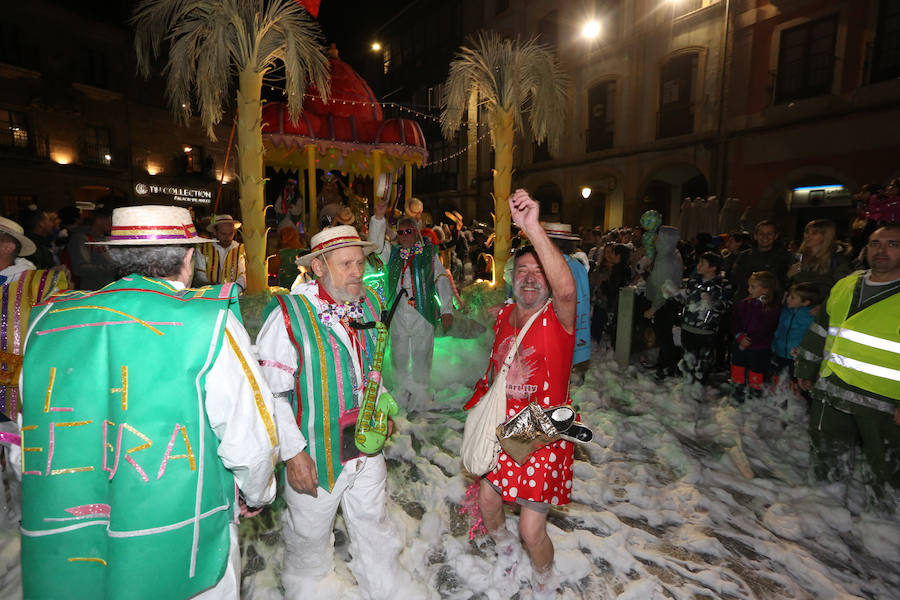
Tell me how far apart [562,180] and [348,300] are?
1993cm

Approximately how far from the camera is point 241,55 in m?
6.89

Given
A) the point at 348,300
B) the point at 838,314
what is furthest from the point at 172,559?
the point at 838,314

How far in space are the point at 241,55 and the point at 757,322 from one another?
796 centimetres

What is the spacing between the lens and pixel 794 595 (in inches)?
114

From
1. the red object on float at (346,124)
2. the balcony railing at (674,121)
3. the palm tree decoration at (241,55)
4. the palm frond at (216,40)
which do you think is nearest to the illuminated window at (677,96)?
the balcony railing at (674,121)

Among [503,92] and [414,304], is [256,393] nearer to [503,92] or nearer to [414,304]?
[414,304]

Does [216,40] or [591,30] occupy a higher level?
[591,30]

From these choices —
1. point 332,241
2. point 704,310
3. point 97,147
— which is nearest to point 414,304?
point 332,241

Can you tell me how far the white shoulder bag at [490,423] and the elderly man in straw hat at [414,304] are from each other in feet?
9.92

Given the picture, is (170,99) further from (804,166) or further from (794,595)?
(804,166)

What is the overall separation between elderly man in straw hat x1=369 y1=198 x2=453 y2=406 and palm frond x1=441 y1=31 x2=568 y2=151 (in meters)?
4.56

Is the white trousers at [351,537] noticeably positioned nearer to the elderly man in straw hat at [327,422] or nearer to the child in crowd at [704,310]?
the elderly man in straw hat at [327,422]

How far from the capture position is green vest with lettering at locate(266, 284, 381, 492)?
242cm

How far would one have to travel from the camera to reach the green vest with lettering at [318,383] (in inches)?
95.3
